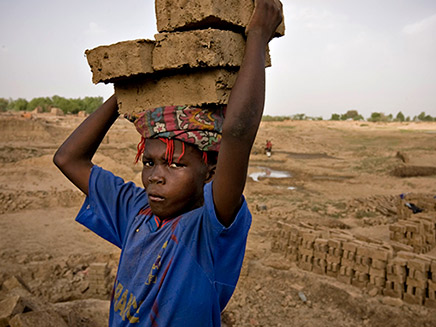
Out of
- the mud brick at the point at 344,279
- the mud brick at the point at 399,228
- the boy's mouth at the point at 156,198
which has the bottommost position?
the mud brick at the point at 344,279

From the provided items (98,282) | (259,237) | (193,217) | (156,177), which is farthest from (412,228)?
(156,177)

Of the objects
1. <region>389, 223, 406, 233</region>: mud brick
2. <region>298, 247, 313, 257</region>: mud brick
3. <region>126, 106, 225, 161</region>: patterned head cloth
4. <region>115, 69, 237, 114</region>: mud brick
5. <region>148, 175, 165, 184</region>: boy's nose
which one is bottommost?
<region>298, 247, 313, 257</region>: mud brick

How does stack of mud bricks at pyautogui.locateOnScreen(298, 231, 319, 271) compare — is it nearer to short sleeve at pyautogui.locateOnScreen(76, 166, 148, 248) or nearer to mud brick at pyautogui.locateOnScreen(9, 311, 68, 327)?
mud brick at pyautogui.locateOnScreen(9, 311, 68, 327)

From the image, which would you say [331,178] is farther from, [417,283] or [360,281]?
[417,283]

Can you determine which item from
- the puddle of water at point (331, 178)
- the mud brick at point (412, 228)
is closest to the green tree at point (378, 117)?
the puddle of water at point (331, 178)

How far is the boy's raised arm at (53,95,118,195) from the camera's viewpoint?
173 centimetres

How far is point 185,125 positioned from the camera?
4.39 ft

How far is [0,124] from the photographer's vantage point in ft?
72.7

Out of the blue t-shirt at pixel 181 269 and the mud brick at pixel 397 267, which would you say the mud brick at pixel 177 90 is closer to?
the blue t-shirt at pixel 181 269

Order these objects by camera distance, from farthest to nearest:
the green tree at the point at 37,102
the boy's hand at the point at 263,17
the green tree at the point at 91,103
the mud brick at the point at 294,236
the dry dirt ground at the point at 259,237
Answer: the green tree at the point at 37,102
the green tree at the point at 91,103
the mud brick at the point at 294,236
the dry dirt ground at the point at 259,237
the boy's hand at the point at 263,17

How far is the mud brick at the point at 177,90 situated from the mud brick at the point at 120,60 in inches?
3.5

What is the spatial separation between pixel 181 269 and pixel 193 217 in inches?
7.7

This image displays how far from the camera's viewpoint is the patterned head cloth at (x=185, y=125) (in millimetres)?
1325

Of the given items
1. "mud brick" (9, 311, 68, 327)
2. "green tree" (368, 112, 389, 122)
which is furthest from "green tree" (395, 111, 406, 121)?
"mud brick" (9, 311, 68, 327)
